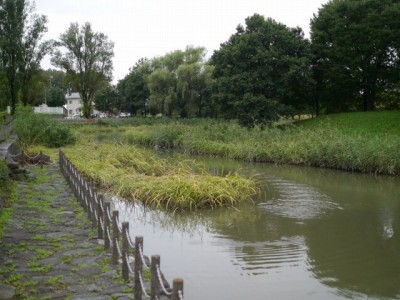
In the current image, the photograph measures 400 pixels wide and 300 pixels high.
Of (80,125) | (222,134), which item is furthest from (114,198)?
(80,125)

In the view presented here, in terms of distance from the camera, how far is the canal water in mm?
6441

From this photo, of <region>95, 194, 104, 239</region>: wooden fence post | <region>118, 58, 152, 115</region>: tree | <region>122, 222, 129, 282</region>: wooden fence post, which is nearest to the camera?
<region>122, 222, 129, 282</region>: wooden fence post

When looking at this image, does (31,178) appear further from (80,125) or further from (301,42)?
(80,125)

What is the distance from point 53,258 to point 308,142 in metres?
17.0

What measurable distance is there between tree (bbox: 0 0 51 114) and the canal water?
30.9 metres

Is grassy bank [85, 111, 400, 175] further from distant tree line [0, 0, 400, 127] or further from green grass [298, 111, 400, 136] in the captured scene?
distant tree line [0, 0, 400, 127]

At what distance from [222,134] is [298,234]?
65.3 ft

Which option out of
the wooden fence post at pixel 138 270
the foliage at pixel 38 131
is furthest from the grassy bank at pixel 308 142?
the wooden fence post at pixel 138 270

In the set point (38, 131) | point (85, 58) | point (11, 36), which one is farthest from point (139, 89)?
point (38, 131)

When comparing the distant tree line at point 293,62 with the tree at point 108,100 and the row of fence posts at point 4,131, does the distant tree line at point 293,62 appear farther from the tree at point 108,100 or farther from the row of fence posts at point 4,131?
the tree at point 108,100

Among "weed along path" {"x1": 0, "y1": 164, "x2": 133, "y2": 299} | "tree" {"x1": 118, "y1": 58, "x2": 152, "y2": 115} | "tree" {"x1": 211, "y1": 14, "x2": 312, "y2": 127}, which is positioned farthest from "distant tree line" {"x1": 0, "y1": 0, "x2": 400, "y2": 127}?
"weed along path" {"x1": 0, "y1": 164, "x2": 133, "y2": 299}

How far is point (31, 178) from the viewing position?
13391 millimetres

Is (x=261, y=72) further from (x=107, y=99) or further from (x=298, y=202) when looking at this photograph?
(x=107, y=99)

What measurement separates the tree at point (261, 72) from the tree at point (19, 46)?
17.2 metres
